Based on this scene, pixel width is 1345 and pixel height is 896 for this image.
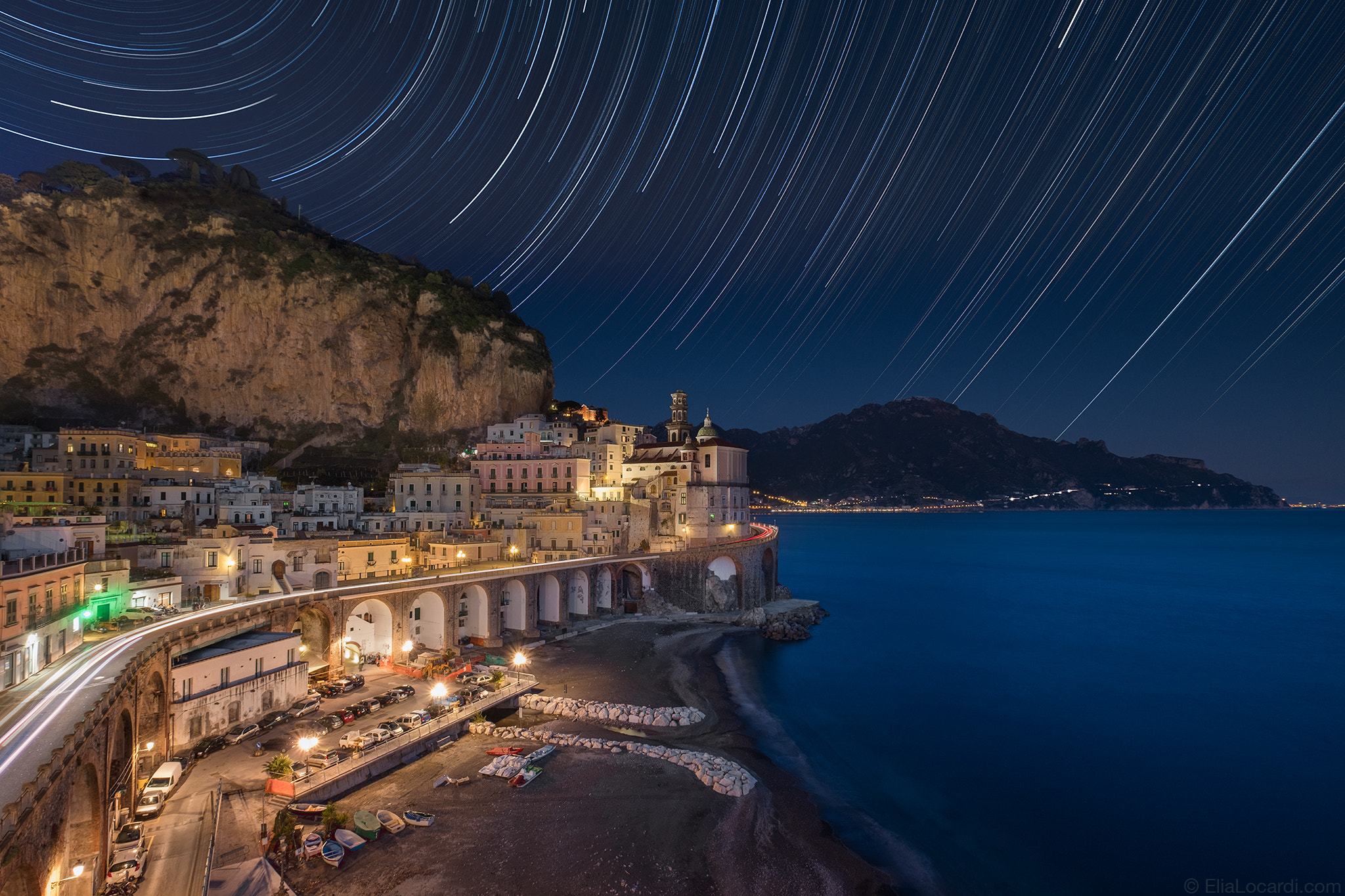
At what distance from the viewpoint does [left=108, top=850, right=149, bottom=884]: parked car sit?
14.9 metres

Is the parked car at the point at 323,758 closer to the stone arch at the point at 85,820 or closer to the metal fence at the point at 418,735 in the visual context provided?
the metal fence at the point at 418,735

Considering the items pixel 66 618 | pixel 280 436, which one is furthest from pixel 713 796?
pixel 280 436

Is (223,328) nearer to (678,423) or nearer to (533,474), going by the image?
(533,474)

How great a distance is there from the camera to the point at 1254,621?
60094mm

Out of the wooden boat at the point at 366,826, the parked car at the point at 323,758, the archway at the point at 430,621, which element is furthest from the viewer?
the archway at the point at 430,621

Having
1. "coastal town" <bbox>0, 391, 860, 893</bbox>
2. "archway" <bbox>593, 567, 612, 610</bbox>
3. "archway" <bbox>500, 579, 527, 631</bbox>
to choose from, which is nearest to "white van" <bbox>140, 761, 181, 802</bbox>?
"coastal town" <bbox>0, 391, 860, 893</bbox>

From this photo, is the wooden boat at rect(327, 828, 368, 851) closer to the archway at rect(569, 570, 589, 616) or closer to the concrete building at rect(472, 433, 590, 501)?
the archway at rect(569, 570, 589, 616)

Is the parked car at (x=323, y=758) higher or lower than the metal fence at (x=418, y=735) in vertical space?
higher

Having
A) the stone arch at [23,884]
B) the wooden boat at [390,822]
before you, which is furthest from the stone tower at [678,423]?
the stone arch at [23,884]

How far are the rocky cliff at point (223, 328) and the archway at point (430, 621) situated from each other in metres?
49.3

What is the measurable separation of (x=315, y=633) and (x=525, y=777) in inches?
558

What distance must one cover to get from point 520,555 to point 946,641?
104 ft

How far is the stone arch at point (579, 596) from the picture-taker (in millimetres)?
48094

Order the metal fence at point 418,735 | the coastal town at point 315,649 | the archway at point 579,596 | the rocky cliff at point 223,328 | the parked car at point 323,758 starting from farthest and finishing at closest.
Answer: the rocky cliff at point 223,328, the archway at point 579,596, the parked car at point 323,758, the metal fence at point 418,735, the coastal town at point 315,649
